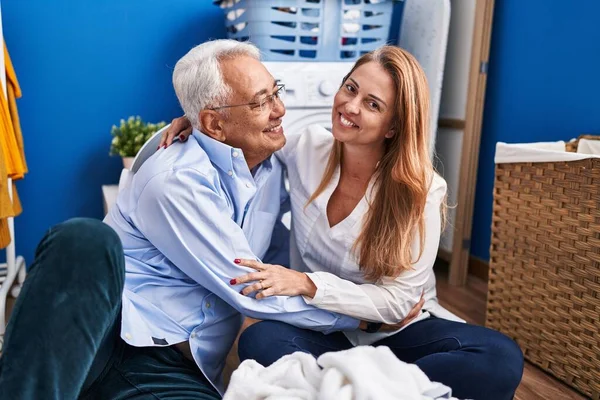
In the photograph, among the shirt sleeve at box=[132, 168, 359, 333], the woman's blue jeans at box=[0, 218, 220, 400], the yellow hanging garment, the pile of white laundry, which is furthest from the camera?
the yellow hanging garment

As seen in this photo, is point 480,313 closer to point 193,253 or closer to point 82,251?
point 193,253

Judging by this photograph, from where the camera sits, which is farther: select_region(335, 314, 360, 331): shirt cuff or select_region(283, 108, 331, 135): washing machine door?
select_region(283, 108, 331, 135): washing machine door

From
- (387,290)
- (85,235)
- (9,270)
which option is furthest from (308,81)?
(85,235)

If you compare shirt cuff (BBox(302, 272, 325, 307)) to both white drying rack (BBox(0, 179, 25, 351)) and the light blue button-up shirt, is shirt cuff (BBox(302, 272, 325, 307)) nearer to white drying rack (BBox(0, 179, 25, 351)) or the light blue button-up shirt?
the light blue button-up shirt

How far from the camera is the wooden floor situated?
5.69 ft

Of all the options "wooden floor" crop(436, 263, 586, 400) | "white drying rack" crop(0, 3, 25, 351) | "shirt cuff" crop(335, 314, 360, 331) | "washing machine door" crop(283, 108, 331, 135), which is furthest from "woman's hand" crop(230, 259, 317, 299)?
"washing machine door" crop(283, 108, 331, 135)

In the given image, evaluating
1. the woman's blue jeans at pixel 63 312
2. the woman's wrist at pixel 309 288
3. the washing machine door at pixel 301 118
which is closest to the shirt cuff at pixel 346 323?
the woman's wrist at pixel 309 288

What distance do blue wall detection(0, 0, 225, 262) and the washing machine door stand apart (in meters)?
0.59

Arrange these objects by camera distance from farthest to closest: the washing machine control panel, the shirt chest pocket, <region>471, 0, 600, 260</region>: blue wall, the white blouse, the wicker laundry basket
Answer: the washing machine control panel < <region>471, 0, 600, 260</region>: blue wall < the wicker laundry basket < the shirt chest pocket < the white blouse

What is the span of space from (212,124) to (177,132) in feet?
0.36

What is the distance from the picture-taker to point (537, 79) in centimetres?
233

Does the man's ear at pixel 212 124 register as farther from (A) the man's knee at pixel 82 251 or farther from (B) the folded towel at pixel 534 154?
(B) the folded towel at pixel 534 154

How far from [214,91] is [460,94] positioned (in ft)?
4.81

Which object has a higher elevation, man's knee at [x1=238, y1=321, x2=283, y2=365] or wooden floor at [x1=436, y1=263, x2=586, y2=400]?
man's knee at [x1=238, y1=321, x2=283, y2=365]
